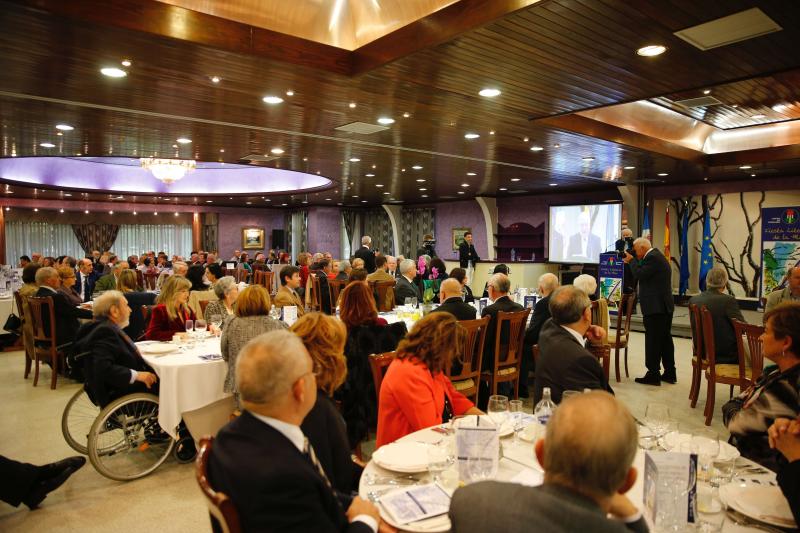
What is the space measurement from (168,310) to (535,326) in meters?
3.39

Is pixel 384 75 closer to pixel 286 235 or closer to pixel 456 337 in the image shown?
pixel 456 337

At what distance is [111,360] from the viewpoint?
147 inches

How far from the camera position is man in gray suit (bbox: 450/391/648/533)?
41.9 inches

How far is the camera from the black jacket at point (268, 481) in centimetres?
139

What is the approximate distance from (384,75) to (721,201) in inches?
395

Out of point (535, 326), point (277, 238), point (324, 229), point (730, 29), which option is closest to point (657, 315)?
point (535, 326)

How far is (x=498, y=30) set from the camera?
354cm

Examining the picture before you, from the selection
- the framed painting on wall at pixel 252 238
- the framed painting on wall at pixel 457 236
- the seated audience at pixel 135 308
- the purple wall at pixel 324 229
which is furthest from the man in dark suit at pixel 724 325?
the framed painting on wall at pixel 252 238

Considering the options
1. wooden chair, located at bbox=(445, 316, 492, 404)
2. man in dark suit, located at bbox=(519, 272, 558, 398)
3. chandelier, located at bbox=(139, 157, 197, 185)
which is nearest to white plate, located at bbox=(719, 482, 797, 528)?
wooden chair, located at bbox=(445, 316, 492, 404)

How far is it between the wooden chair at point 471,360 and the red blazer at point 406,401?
5.63 ft

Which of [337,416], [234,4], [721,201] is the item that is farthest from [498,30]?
[721,201]

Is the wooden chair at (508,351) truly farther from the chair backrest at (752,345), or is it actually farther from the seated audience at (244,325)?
the seated audience at (244,325)

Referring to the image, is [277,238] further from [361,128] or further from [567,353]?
[567,353]

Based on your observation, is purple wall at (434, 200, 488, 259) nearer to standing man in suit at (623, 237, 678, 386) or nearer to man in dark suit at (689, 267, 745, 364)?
standing man in suit at (623, 237, 678, 386)
